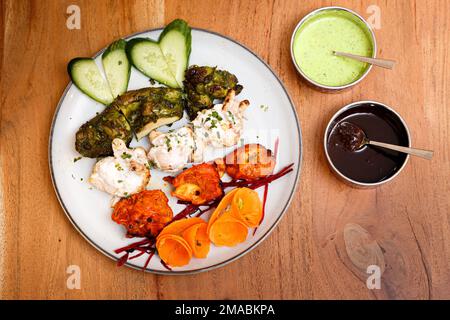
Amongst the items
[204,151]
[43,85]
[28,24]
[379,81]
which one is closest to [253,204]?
[204,151]

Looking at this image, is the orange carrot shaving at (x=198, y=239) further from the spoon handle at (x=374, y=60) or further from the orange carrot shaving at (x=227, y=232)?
the spoon handle at (x=374, y=60)

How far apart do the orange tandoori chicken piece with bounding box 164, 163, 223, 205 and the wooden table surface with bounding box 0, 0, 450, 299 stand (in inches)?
17.6

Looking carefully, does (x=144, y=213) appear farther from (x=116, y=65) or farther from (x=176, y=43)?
(x=176, y=43)

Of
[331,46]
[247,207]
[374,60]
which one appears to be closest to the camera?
[247,207]

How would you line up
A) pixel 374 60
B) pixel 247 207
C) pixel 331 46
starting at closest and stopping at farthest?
pixel 247 207 < pixel 374 60 < pixel 331 46

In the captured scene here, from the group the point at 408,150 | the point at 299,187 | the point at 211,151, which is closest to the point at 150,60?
the point at 211,151

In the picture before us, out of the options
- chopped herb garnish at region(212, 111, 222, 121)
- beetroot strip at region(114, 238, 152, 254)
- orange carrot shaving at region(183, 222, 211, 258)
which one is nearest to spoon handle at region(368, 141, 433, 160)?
chopped herb garnish at region(212, 111, 222, 121)

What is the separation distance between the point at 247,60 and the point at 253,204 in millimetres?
826

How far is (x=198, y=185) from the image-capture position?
2500mm

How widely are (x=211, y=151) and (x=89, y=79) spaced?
795 millimetres

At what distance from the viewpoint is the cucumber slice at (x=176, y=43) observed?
8.56ft

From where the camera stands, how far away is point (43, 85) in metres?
2.76

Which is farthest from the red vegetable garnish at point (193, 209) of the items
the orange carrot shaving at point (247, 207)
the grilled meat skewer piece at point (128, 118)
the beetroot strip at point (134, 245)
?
the grilled meat skewer piece at point (128, 118)

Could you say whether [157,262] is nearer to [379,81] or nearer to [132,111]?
[132,111]
